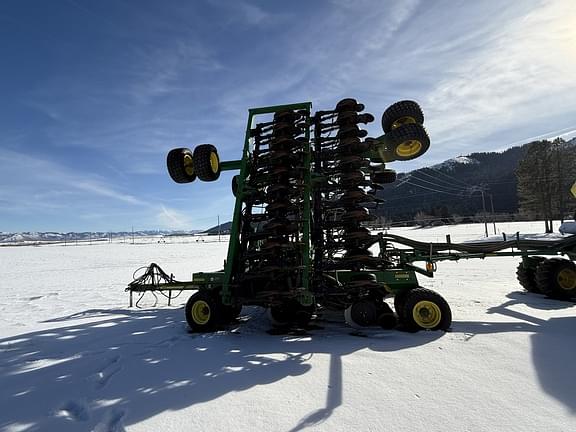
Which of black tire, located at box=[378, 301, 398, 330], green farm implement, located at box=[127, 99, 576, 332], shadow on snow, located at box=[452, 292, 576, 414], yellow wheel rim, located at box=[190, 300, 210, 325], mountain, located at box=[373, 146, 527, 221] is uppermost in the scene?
mountain, located at box=[373, 146, 527, 221]

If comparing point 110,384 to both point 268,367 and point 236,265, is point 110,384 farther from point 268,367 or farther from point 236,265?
point 236,265

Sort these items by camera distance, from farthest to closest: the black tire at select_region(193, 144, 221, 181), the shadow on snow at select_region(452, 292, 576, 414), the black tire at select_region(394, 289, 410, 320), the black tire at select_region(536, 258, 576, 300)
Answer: the black tire at select_region(536, 258, 576, 300), the black tire at select_region(193, 144, 221, 181), the black tire at select_region(394, 289, 410, 320), the shadow on snow at select_region(452, 292, 576, 414)

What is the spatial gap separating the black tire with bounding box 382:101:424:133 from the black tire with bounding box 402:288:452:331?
12.1 ft

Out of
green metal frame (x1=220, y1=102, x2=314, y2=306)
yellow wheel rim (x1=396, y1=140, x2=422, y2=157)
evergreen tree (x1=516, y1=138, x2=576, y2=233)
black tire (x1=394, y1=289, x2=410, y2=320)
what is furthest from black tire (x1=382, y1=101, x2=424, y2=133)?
evergreen tree (x1=516, y1=138, x2=576, y2=233)

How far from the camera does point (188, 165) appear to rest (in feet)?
23.6

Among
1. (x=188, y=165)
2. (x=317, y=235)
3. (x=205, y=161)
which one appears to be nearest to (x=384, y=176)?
(x=317, y=235)

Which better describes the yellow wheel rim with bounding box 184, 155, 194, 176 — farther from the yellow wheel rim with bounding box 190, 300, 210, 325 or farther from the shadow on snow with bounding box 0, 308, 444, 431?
the shadow on snow with bounding box 0, 308, 444, 431

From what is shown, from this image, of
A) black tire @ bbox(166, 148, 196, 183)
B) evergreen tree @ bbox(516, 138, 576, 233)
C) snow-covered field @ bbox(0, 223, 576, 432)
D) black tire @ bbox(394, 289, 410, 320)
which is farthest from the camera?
evergreen tree @ bbox(516, 138, 576, 233)

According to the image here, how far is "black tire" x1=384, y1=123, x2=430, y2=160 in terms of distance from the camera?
603 centimetres

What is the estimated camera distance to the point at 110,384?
374 centimetres

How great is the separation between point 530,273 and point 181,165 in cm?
1041

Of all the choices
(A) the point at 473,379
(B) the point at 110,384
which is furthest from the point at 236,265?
(A) the point at 473,379

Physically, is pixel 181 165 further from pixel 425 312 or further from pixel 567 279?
pixel 567 279

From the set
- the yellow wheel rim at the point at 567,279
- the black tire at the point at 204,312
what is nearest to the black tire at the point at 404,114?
the black tire at the point at 204,312
